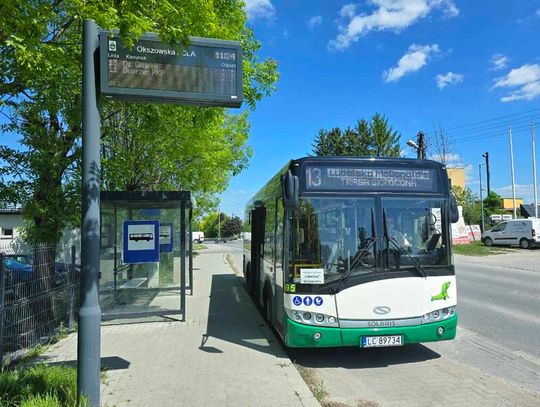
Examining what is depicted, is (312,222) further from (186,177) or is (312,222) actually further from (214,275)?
(214,275)

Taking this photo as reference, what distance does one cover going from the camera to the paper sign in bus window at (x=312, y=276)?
650 centimetres

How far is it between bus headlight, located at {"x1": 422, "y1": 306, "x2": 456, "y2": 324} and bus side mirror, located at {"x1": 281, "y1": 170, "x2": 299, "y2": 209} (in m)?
2.47

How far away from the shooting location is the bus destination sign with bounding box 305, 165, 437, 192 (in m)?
6.84

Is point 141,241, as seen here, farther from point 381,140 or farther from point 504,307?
point 381,140

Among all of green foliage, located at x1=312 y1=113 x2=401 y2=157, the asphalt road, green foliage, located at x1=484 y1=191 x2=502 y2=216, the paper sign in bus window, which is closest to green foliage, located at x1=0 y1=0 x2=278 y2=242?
the paper sign in bus window

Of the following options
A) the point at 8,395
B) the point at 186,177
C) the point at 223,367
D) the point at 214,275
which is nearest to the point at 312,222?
the point at 223,367

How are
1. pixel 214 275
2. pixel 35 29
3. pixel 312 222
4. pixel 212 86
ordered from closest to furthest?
1. pixel 35 29
2. pixel 212 86
3. pixel 312 222
4. pixel 214 275

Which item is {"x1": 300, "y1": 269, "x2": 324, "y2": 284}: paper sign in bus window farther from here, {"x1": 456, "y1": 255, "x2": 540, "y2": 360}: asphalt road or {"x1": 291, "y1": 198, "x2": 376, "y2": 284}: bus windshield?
{"x1": 456, "y1": 255, "x2": 540, "y2": 360}: asphalt road

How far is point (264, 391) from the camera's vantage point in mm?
5285

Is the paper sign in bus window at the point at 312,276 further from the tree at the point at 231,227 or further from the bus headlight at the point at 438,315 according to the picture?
the tree at the point at 231,227

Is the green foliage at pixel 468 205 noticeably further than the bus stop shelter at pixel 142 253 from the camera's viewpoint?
Yes

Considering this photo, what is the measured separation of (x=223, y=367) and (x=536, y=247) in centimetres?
3250

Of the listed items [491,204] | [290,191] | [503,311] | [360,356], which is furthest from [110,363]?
[491,204]

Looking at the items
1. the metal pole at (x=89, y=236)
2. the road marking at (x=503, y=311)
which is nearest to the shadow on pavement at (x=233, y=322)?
the metal pole at (x=89, y=236)
